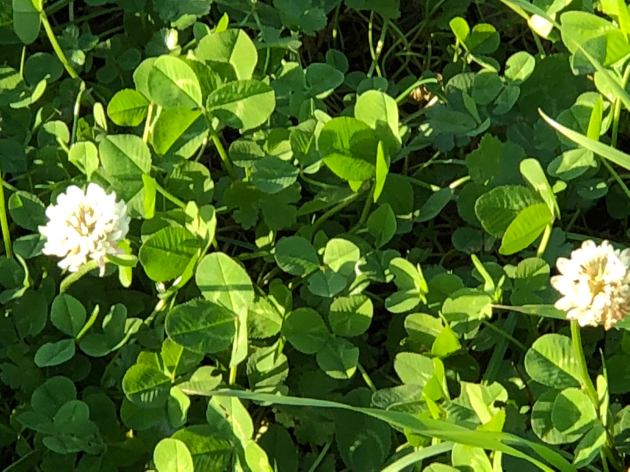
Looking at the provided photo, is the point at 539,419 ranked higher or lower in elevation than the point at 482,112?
lower

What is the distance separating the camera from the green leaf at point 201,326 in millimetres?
979

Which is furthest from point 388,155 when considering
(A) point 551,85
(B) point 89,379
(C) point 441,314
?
(B) point 89,379

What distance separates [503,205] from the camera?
1.04 m

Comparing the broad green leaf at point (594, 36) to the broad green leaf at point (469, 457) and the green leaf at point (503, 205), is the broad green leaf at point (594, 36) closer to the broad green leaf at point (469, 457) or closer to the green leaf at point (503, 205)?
the green leaf at point (503, 205)

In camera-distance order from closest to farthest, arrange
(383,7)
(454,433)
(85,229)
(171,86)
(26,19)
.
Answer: (454,433), (85,229), (171,86), (26,19), (383,7)

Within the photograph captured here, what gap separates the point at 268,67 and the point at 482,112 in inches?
13.3

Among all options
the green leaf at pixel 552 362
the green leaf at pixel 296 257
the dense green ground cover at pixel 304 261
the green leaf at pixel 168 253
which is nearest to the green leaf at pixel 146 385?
the dense green ground cover at pixel 304 261

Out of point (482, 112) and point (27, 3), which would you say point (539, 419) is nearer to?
point (482, 112)

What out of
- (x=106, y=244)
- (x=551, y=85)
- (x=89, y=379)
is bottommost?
(x=89, y=379)

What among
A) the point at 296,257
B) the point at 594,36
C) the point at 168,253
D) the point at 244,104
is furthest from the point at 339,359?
the point at 594,36

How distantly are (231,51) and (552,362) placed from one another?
600mm

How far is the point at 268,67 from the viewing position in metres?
1.20

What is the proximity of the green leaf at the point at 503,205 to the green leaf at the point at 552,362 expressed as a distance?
17 centimetres

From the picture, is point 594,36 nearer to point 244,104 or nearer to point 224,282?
point 244,104
